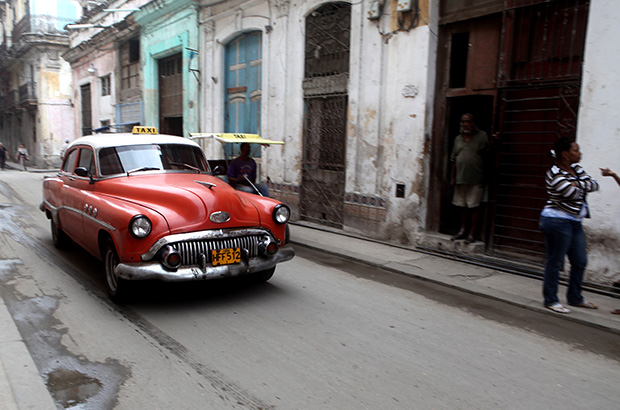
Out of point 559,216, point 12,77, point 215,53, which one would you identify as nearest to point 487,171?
point 559,216

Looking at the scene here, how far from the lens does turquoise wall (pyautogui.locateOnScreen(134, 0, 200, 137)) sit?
48.8 ft

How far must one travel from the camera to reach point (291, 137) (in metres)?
11.0

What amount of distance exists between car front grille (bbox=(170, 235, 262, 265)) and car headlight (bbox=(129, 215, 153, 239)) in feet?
0.87

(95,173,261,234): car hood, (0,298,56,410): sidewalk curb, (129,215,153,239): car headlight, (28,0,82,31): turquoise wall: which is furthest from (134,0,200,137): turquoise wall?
(28,0,82,31): turquoise wall

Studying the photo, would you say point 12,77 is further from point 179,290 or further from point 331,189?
point 179,290

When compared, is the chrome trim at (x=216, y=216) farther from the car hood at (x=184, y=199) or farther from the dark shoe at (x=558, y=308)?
the dark shoe at (x=558, y=308)

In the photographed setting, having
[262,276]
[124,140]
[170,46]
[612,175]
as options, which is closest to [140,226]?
[262,276]

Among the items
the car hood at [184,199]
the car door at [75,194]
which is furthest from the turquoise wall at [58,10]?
the car hood at [184,199]

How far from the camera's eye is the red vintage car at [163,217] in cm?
450

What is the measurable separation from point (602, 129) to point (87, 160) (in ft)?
21.8

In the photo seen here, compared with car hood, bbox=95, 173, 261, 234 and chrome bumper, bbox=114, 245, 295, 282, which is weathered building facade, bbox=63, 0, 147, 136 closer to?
car hood, bbox=95, 173, 261, 234

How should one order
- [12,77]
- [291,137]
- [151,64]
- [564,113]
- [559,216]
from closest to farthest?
1. [559,216]
2. [564,113]
3. [291,137]
4. [151,64]
5. [12,77]

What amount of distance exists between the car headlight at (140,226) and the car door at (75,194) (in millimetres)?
1470

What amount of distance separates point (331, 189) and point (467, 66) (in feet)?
12.2
